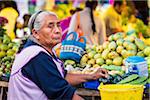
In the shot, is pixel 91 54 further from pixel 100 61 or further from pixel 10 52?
pixel 10 52

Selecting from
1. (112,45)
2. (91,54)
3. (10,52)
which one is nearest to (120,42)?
(112,45)

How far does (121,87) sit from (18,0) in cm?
676

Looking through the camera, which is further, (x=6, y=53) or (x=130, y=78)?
(x=6, y=53)

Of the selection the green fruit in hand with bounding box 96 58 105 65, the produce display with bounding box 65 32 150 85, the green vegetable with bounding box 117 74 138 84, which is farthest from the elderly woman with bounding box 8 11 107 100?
the green fruit in hand with bounding box 96 58 105 65

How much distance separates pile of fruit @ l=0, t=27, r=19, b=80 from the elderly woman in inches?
41.8

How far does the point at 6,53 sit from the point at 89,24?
80.0 inches

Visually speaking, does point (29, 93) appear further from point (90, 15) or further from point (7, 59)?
point (90, 15)

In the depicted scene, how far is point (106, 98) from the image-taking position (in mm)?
2814

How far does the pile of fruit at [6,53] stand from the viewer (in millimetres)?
4039

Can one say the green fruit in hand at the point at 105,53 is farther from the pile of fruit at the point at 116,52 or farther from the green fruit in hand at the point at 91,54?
the green fruit in hand at the point at 91,54

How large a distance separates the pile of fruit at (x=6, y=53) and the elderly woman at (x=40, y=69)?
1.06 metres

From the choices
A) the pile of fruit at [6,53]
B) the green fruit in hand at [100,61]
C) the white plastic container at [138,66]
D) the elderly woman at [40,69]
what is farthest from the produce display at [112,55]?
the elderly woman at [40,69]

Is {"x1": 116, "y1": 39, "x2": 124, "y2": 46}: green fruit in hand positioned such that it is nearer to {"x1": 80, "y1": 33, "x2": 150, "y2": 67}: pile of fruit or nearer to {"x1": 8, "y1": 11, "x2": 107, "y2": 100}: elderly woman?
{"x1": 80, "y1": 33, "x2": 150, "y2": 67}: pile of fruit

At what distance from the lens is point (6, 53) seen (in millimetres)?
4695
